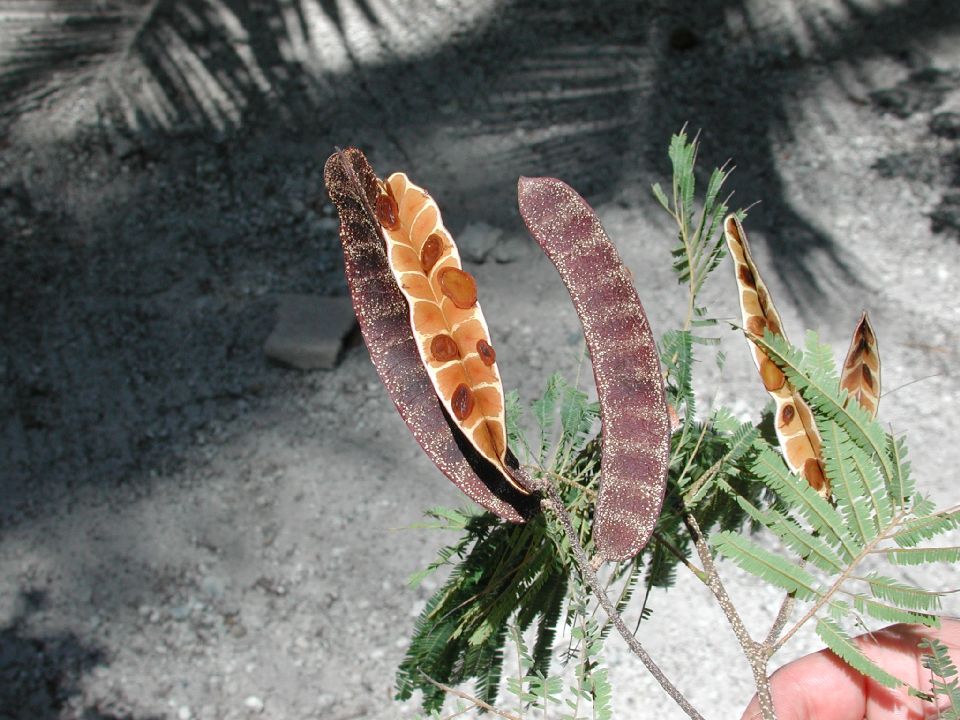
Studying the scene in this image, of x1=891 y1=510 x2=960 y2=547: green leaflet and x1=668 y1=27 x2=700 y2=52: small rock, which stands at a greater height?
x1=891 y1=510 x2=960 y2=547: green leaflet

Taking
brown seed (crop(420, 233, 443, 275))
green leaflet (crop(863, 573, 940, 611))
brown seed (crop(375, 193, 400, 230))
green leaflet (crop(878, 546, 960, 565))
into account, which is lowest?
green leaflet (crop(863, 573, 940, 611))

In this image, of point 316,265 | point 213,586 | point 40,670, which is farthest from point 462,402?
point 316,265

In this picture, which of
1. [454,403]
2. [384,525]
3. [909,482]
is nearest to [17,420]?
[384,525]

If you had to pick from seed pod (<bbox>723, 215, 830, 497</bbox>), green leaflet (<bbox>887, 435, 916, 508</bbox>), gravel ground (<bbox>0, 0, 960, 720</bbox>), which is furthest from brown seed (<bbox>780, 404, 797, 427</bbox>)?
gravel ground (<bbox>0, 0, 960, 720</bbox>)

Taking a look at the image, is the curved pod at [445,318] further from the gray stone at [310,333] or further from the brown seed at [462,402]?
the gray stone at [310,333]

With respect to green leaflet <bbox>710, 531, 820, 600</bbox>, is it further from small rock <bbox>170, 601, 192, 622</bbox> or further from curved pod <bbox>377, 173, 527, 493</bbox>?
small rock <bbox>170, 601, 192, 622</bbox>

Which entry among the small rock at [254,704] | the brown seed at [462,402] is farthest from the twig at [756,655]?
the small rock at [254,704]
